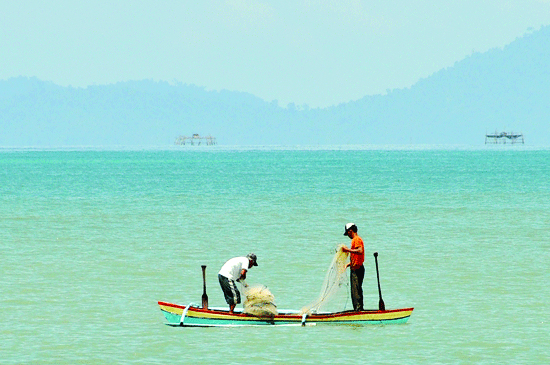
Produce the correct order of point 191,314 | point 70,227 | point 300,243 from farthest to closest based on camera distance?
point 70,227
point 300,243
point 191,314

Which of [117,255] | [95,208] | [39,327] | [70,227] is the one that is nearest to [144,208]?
[95,208]

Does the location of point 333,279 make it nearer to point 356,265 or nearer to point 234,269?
point 356,265

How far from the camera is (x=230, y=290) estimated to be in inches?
781

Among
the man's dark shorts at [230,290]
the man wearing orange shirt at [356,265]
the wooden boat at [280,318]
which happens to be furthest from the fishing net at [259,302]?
the man wearing orange shirt at [356,265]

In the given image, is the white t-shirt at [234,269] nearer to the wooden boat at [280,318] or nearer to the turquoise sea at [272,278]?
the wooden boat at [280,318]

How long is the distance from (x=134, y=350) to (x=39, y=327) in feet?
10.0

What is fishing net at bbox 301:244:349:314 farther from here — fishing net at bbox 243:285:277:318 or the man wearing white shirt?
the man wearing white shirt

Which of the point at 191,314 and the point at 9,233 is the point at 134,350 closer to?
the point at 191,314

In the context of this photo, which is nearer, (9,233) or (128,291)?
(128,291)

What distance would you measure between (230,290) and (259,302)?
2.09 feet

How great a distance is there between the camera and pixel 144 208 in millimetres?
57844

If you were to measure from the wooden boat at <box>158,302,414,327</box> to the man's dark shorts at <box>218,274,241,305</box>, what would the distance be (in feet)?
0.91

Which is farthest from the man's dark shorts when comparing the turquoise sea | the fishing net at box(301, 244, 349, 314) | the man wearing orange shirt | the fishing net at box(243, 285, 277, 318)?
the man wearing orange shirt

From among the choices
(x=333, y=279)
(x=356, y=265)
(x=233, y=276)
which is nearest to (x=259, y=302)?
(x=233, y=276)
